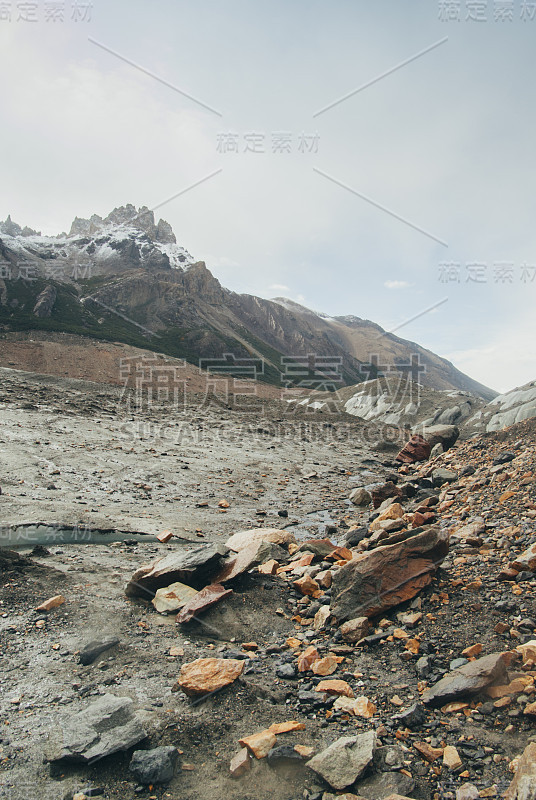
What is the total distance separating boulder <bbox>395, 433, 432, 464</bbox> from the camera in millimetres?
21188

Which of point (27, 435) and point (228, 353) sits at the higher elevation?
point (228, 353)

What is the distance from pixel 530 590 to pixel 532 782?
3.22m

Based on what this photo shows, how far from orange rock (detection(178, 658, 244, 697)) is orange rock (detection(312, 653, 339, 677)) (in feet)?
3.08

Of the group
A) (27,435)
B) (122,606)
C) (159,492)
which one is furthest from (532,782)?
(27,435)

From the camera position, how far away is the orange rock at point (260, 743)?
12.5ft

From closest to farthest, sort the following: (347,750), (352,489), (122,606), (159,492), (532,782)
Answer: (532,782), (347,750), (122,606), (159,492), (352,489)

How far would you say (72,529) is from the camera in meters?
9.52

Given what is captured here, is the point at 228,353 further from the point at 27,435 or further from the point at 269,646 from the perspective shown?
the point at 269,646

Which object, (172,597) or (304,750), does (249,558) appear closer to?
(172,597)

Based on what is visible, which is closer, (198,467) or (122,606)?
(122,606)

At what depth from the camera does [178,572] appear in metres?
7.04

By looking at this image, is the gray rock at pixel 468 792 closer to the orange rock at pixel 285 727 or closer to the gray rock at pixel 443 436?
the orange rock at pixel 285 727

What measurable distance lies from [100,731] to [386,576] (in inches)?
169

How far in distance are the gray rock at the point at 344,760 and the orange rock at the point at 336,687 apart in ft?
2.59
